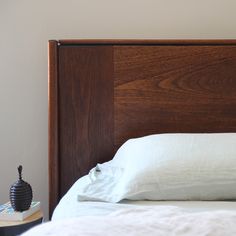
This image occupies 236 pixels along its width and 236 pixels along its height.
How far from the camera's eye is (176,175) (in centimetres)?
120

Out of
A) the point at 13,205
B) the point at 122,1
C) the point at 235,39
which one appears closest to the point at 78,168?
the point at 13,205

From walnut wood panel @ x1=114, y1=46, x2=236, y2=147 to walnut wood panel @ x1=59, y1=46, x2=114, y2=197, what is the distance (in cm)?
9

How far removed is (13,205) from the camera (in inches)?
60.9

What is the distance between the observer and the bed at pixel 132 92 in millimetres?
1695

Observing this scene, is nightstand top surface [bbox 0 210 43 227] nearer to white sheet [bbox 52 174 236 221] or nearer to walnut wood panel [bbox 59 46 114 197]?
walnut wood panel [bbox 59 46 114 197]

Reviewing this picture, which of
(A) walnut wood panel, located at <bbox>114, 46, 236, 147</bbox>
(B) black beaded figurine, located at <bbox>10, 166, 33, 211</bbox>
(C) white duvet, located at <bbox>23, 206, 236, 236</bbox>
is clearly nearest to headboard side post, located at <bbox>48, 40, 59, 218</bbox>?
(B) black beaded figurine, located at <bbox>10, 166, 33, 211</bbox>

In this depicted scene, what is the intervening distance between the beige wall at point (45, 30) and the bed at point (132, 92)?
202 mm

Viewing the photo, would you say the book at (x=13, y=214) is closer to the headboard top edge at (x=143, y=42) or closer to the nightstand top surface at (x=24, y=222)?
the nightstand top surface at (x=24, y=222)

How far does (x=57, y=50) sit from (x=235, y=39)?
0.85m

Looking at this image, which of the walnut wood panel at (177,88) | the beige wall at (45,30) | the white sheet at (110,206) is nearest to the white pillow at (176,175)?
the white sheet at (110,206)

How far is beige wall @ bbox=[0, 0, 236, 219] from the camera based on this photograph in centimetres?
189

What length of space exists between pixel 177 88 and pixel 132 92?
0.20 m

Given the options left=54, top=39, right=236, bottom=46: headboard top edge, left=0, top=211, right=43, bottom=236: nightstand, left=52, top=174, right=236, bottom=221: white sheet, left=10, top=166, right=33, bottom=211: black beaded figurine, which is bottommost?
left=0, top=211, right=43, bottom=236: nightstand

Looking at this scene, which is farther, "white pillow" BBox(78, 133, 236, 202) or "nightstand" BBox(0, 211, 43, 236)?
"nightstand" BBox(0, 211, 43, 236)
